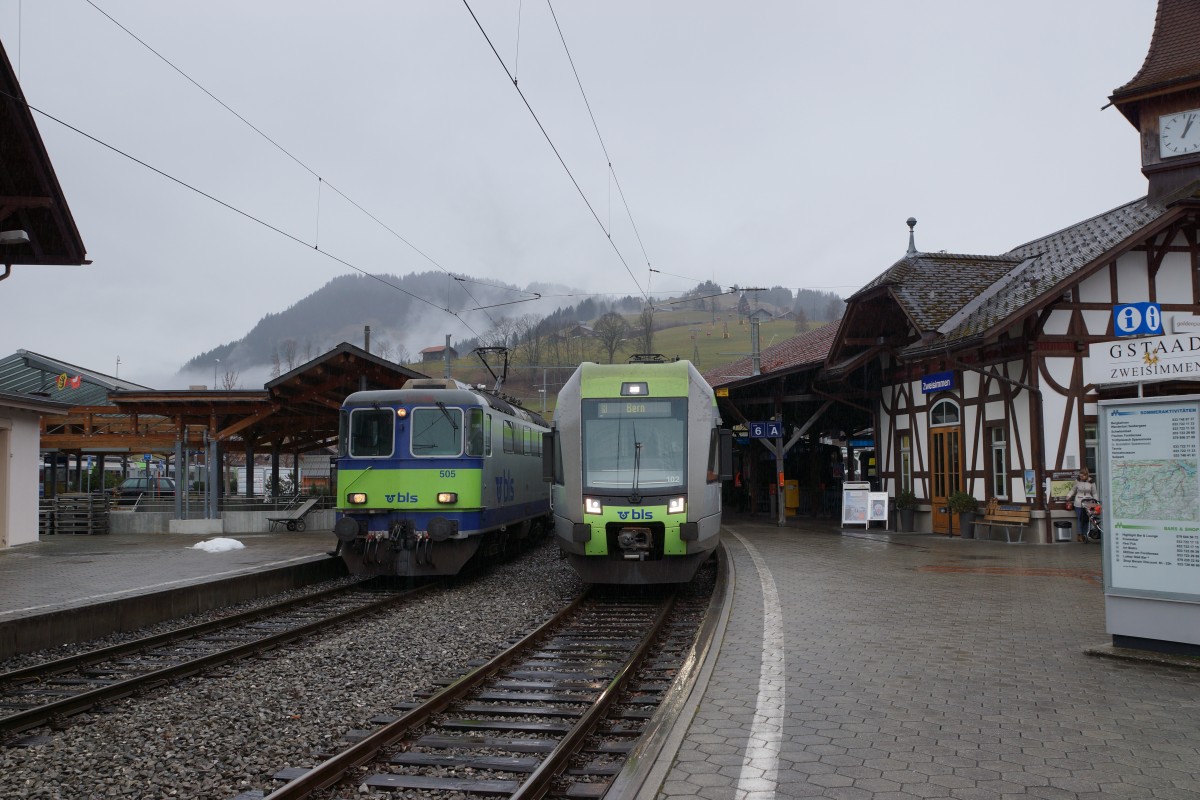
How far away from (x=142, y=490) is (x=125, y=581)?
75.9 feet

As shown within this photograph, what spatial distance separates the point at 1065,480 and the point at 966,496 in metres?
2.12

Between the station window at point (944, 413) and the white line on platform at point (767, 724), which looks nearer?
the white line on platform at point (767, 724)

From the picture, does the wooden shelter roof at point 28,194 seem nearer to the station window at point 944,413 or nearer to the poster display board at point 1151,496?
the poster display board at point 1151,496

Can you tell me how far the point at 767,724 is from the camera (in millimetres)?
5691

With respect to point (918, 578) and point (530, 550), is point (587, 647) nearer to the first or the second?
point (918, 578)

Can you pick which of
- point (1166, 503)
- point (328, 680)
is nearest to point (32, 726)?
point (328, 680)

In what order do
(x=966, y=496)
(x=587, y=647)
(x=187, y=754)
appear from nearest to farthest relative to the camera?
(x=187, y=754) → (x=587, y=647) → (x=966, y=496)

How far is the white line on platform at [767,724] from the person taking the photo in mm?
4656

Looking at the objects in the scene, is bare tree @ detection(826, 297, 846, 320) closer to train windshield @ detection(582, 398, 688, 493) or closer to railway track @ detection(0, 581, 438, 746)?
train windshield @ detection(582, 398, 688, 493)

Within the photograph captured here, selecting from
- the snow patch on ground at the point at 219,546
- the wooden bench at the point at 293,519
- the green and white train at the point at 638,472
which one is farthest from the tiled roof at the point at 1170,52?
the wooden bench at the point at 293,519

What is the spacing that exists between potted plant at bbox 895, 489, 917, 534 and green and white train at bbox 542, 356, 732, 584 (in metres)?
10.3

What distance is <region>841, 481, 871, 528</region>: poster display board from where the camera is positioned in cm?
2245

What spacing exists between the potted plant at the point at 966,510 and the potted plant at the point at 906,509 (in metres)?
1.84

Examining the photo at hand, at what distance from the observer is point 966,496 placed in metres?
19.2
